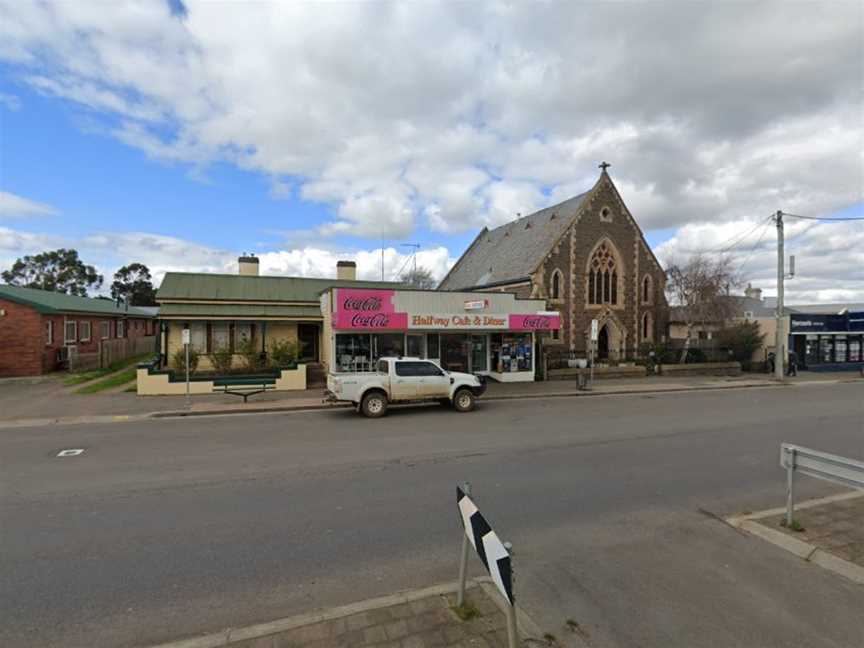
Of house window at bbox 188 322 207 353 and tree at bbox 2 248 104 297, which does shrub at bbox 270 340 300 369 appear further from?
tree at bbox 2 248 104 297

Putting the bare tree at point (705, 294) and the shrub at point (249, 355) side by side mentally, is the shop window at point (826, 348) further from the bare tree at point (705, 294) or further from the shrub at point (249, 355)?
the shrub at point (249, 355)

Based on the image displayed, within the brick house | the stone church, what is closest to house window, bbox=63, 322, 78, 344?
the brick house

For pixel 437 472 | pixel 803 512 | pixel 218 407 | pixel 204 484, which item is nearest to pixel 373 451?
pixel 437 472

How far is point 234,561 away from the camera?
4520mm

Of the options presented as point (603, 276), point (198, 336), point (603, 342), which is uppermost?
point (603, 276)

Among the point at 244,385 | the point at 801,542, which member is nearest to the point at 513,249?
the point at 244,385

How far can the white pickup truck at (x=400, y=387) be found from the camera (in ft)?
42.7

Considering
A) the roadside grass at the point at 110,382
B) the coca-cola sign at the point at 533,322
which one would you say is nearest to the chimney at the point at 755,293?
the coca-cola sign at the point at 533,322

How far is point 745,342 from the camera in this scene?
29.3 metres

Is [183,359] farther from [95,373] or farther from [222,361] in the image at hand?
[95,373]

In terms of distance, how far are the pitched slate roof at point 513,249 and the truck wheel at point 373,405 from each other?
17519mm

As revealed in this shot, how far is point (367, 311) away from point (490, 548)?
16033 millimetres

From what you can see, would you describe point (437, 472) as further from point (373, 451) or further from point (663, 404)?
point (663, 404)

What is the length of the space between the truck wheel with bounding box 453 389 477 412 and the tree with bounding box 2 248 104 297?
7607 cm
